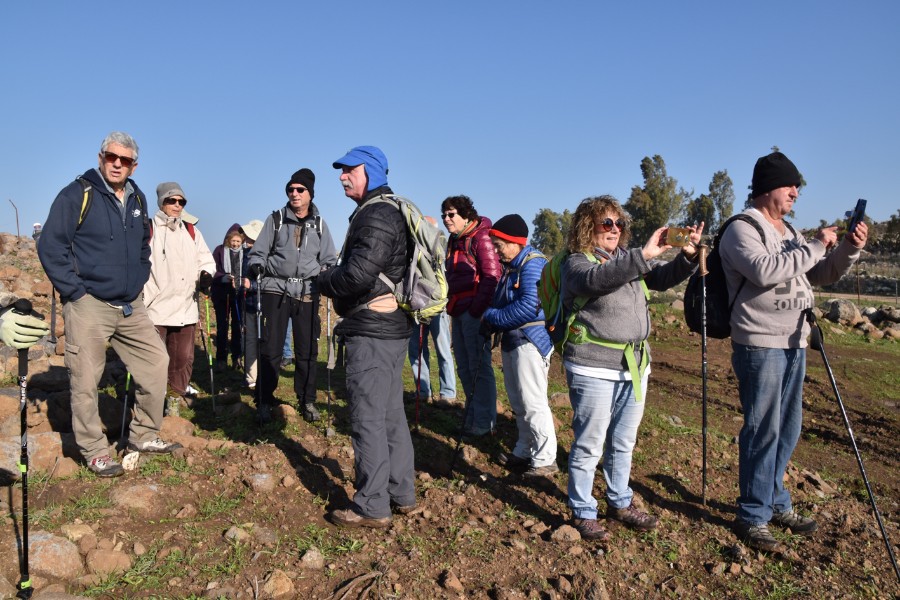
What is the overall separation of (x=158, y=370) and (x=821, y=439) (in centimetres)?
683

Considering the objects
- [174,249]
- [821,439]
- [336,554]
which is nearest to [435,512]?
[336,554]

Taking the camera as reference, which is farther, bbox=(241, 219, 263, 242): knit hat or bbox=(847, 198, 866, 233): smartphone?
bbox=(241, 219, 263, 242): knit hat

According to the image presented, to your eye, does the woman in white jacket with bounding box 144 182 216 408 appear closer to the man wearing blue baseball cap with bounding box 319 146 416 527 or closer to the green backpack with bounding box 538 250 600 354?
the man wearing blue baseball cap with bounding box 319 146 416 527

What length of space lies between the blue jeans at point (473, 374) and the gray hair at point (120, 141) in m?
2.93

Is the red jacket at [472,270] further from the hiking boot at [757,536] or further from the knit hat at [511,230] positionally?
the hiking boot at [757,536]

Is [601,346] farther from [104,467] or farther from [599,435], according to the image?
[104,467]

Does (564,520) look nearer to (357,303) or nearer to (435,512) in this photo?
(435,512)

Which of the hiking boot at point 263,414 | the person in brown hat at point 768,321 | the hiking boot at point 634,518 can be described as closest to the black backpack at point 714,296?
the person in brown hat at point 768,321

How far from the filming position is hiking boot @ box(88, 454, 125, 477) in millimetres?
4410

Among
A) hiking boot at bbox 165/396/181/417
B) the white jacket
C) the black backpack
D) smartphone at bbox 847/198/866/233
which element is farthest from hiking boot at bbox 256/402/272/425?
smartphone at bbox 847/198/866/233

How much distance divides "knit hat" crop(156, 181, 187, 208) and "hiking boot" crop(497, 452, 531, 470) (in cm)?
369

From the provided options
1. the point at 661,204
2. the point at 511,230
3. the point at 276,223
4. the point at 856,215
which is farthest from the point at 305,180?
the point at 661,204

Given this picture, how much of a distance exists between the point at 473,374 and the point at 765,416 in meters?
2.55

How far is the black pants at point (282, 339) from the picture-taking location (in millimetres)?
5957
